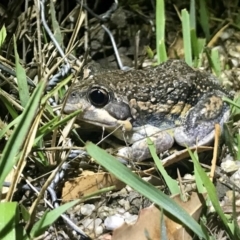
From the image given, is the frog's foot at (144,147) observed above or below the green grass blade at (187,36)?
below

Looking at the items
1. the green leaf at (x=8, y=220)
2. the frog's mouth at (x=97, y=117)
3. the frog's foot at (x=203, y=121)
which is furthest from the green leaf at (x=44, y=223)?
the frog's foot at (x=203, y=121)

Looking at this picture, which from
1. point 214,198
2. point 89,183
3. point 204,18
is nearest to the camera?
point 214,198

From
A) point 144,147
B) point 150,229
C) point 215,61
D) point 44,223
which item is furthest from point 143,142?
point 44,223

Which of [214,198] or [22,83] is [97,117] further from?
[214,198]

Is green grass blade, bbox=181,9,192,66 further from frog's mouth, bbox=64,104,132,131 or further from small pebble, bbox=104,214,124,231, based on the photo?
small pebble, bbox=104,214,124,231

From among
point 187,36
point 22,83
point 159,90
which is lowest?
point 159,90

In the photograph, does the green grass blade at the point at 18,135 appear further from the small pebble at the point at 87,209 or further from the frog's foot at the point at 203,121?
the frog's foot at the point at 203,121
